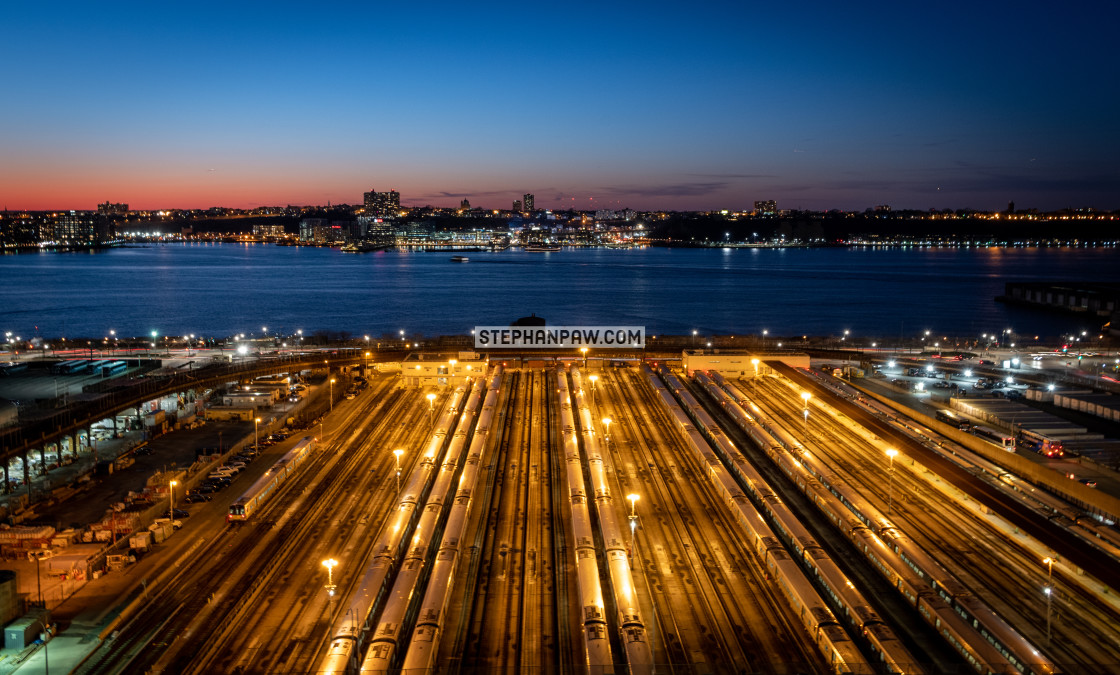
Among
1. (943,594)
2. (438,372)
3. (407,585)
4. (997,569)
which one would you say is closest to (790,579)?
(943,594)

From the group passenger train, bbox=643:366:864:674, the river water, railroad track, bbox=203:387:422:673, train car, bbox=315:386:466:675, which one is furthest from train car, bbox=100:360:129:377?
passenger train, bbox=643:366:864:674

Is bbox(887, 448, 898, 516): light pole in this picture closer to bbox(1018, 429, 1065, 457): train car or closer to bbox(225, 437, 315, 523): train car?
bbox(1018, 429, 1065, 457): train car

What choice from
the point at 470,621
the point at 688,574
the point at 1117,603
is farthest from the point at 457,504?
the point at 1117,603

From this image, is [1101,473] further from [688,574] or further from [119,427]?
[119,427]

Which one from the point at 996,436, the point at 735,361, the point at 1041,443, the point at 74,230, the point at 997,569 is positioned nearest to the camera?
the point at 997,569

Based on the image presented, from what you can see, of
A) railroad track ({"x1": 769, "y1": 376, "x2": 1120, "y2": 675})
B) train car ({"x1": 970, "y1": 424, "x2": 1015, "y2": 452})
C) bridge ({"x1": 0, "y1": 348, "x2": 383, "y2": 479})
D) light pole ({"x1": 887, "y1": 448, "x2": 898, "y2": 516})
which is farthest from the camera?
train car ({"x1": 970, "y1": 424, "x2": 1015, "y2": 452})

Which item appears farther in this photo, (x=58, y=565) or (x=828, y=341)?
(x=828, y=341)

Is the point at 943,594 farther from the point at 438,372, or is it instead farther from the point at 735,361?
the point at 438,372
